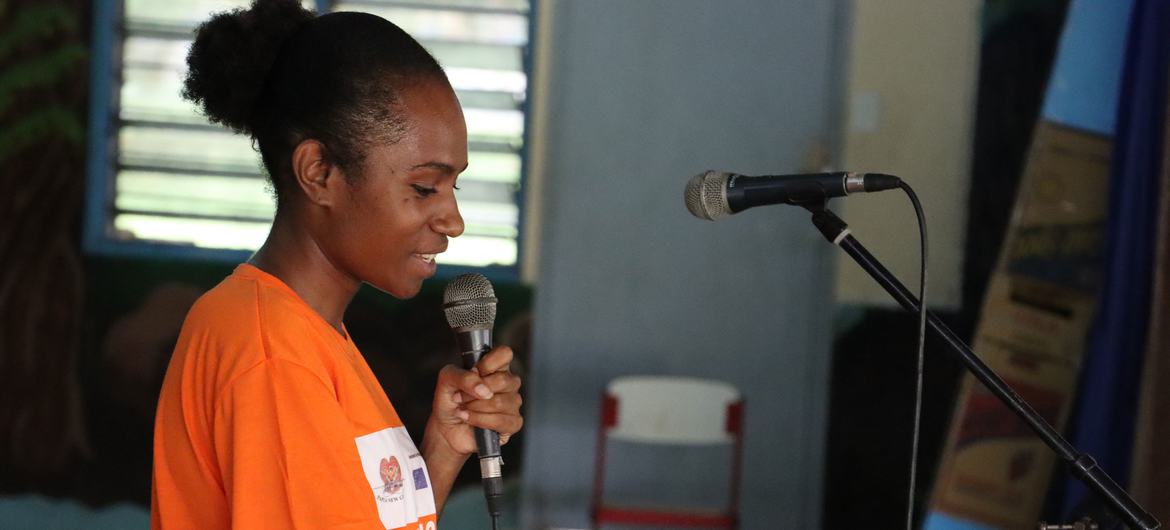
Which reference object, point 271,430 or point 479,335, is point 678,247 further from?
point 271,430

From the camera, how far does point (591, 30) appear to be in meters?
4.24

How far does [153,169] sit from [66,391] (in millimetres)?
851

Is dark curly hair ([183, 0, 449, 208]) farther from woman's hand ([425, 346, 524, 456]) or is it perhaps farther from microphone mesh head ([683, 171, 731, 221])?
microphone mesh head ([683, 171, 731, 221])

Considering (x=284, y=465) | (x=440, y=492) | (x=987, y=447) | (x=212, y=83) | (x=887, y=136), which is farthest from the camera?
(x=887, y=136)

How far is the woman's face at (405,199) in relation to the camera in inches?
51.3

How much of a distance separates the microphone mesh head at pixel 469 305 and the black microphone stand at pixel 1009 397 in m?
0.42

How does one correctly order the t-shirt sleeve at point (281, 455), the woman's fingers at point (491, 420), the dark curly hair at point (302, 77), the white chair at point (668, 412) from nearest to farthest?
the t-shirt sleeve at point (281, 455) → the dark curly hair at point (302, 77) → the woman's fingers at point (491, 420) → the white chair at point (668, 412)

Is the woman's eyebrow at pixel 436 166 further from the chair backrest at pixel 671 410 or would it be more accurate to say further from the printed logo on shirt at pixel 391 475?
the chair backrest at pixel 671 410

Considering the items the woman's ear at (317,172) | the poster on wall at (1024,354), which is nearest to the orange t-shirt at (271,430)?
the woman's ear at (317,172)

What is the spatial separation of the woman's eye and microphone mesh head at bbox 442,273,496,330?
0.62 feet

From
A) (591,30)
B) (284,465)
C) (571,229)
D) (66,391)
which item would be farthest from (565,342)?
(284,465)

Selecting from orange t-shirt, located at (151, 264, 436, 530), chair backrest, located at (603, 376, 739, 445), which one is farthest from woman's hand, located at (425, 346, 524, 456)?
chair backrest, located at (603, 376, 739, 445)

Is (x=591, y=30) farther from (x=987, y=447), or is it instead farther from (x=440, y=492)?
(x=440, y=492)

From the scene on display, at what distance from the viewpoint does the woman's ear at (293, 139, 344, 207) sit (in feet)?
4.26
